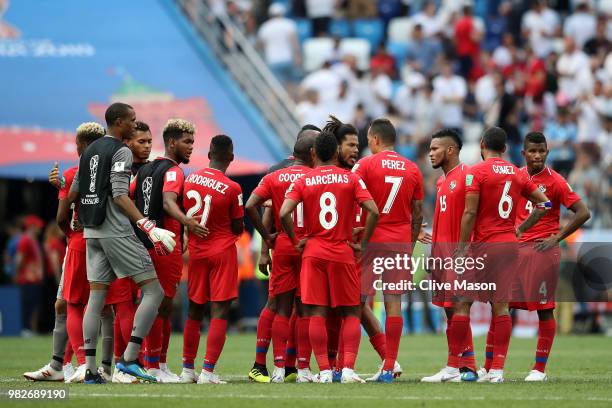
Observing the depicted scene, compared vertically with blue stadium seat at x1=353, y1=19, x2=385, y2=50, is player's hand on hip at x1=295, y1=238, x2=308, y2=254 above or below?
below

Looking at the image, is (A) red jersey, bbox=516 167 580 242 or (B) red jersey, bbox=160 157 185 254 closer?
(B) red jersey, bbox=160 157 185 254

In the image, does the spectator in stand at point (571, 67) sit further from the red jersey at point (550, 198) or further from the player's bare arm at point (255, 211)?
the player's bare arm at point (255, 211)

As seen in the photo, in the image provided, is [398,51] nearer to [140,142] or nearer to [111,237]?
[140,142]

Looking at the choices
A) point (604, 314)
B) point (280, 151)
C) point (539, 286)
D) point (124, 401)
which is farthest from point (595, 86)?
point (124, 401)

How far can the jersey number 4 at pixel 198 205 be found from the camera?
41.5 ft

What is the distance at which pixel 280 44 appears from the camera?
27.4 metres

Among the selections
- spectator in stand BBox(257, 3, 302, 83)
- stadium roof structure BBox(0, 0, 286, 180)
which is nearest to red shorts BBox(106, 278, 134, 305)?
stadium roof structure BBox(0, 0, 286, 180)

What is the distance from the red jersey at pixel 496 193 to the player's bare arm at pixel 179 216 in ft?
8.77

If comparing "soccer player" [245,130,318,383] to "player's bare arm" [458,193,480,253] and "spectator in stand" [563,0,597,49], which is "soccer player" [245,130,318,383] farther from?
"spectator in stand" [563,0,597,49]

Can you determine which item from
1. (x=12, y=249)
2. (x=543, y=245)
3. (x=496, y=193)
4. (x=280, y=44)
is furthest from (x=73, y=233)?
(x=280, y=44)

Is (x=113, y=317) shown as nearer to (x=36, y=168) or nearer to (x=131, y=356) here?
(x=131, y=356)

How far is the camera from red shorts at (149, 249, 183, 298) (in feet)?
42.1

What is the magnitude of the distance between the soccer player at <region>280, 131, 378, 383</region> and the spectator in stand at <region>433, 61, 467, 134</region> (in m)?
13.9

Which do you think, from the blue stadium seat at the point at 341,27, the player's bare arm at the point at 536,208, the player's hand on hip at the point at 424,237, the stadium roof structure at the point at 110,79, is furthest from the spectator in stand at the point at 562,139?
the player's bare arm at the point at 536,208
